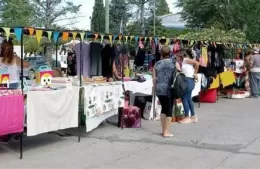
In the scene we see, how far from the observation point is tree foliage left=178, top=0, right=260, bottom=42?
33.5m

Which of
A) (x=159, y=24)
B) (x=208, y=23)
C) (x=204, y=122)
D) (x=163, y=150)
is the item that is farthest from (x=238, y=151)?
(x=159, y=24)

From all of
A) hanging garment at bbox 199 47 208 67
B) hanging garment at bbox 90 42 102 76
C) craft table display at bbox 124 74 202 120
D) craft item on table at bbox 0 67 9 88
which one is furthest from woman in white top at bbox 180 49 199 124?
craft item on table at bbox 0 67 9 88

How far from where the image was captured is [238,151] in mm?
7609

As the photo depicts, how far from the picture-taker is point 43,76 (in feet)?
27.2

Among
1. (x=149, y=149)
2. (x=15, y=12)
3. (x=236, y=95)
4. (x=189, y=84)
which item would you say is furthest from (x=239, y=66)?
(x=15, y=12)

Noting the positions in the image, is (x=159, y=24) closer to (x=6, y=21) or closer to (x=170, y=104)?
(x=6, y=21)

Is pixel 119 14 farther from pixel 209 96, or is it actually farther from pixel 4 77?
pixel 4 77

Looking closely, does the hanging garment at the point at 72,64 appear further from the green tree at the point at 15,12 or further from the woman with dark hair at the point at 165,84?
the green tree at the point at 15,12

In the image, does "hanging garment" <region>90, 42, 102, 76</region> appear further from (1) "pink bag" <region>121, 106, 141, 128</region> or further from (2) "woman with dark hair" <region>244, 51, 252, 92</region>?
(2) "woman with dark hair" <region>244, 51, 252, 92</region>

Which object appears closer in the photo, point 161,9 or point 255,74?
point 255,74

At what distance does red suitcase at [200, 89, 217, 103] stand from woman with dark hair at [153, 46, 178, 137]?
579 cm

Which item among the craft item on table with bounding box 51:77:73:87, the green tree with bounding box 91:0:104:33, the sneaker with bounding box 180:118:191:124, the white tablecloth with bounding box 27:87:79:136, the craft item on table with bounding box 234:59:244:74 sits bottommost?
the sneaker with bounding box 180:118:191:124

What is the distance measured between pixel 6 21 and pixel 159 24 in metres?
29.4

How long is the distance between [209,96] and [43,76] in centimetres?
728
